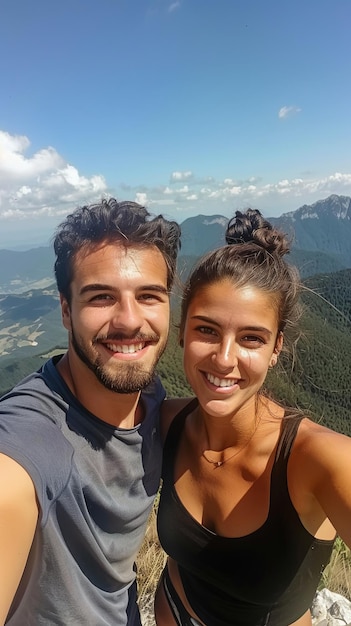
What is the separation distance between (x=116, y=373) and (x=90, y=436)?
0.38 metres

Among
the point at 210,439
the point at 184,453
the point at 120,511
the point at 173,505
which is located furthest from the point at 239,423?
the point at 120,511

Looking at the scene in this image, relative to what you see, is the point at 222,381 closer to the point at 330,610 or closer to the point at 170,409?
the point at 170,409

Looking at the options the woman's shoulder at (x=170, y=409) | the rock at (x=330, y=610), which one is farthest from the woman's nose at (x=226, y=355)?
→ the rock at (x=330, y=610)

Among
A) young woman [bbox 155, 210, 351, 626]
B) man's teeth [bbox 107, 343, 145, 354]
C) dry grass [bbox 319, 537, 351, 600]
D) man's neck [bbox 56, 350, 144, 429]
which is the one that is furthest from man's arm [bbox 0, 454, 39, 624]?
dry grass [bbox 319, 537, 351, 600]

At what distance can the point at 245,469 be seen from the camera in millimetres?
2207

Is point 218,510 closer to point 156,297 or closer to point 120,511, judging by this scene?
point 120,511

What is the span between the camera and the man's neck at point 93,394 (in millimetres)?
2123

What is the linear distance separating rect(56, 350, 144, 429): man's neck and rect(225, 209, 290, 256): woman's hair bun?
121 cm

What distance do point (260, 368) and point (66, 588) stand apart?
4.72 feet

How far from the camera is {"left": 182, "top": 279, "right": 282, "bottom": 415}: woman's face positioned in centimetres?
214

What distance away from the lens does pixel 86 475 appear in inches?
73.9

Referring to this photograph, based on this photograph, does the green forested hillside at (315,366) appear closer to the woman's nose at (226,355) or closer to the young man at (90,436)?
the young man at (90,436)

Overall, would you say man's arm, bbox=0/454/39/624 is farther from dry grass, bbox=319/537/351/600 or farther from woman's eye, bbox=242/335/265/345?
dry grass, bbox=319/537/351/600

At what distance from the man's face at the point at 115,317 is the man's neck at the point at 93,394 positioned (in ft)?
0.10
